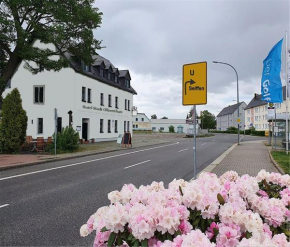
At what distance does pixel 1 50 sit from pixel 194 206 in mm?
20763

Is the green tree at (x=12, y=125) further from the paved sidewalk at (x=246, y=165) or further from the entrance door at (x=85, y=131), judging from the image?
the paved sidewalk at (x=246, y=165)

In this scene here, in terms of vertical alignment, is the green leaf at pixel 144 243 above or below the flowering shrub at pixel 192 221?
below

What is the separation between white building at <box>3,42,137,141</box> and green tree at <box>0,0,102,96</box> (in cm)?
512

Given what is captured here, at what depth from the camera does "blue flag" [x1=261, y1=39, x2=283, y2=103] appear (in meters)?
15.2

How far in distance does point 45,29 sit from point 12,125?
6871mm

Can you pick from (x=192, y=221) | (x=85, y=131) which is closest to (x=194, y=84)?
(x=192, y=221)

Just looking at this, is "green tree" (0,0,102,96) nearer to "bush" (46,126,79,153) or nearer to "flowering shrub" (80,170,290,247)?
"bush" (46,126,79,153)

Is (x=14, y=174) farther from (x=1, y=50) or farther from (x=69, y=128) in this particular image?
(x=1, y=50)

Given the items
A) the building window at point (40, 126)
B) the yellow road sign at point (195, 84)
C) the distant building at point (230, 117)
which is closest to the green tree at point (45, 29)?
the building window at point (40, 126)

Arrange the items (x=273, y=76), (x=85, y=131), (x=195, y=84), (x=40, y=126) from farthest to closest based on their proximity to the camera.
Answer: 1. (x=85, y=131)
2. (x=40, y=126)
3. (x=273, y=76)
4. (x=195, y=84)

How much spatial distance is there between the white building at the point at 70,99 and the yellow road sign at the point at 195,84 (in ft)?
62.1

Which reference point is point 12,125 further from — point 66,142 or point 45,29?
point 45,29

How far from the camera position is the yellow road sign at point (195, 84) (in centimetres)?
578

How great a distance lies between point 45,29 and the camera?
1623 cm
